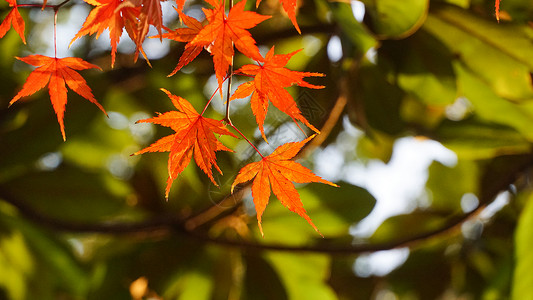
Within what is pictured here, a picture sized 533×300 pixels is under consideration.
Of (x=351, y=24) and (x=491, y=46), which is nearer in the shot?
(x=351, y=24)

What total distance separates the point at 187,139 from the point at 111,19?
15cm

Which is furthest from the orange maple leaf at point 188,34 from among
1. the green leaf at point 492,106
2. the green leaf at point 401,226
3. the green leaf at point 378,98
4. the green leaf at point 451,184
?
the green leaf at point 451,184

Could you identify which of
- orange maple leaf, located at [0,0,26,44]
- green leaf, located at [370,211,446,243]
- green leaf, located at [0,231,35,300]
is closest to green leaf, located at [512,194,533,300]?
green leaf, located at [370,211,446,243]

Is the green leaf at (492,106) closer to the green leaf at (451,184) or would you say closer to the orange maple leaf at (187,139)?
the green leaf at (451,184)

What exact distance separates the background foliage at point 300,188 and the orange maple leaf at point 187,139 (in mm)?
266

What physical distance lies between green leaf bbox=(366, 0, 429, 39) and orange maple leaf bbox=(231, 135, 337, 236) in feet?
1.07

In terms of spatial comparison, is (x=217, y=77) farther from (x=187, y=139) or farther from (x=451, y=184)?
(x=451, y=184)

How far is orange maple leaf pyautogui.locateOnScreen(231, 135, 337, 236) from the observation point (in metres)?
0.53

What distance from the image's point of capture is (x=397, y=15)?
75cm

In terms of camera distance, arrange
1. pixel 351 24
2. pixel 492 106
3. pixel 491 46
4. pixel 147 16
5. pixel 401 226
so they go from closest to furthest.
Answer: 1. pixel 147 16
2. pixel 351 24
3. pixel 491 46
4. pixel 492 106
5. pixel 401 226

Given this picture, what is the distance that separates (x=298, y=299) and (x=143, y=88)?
68 cm

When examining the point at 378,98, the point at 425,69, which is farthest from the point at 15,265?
the point at 425,69

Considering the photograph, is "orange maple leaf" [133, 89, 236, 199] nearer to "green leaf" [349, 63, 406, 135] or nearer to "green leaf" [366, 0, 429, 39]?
"green leaf" [366, 0, 429, 39]

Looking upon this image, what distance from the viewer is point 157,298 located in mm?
1208
